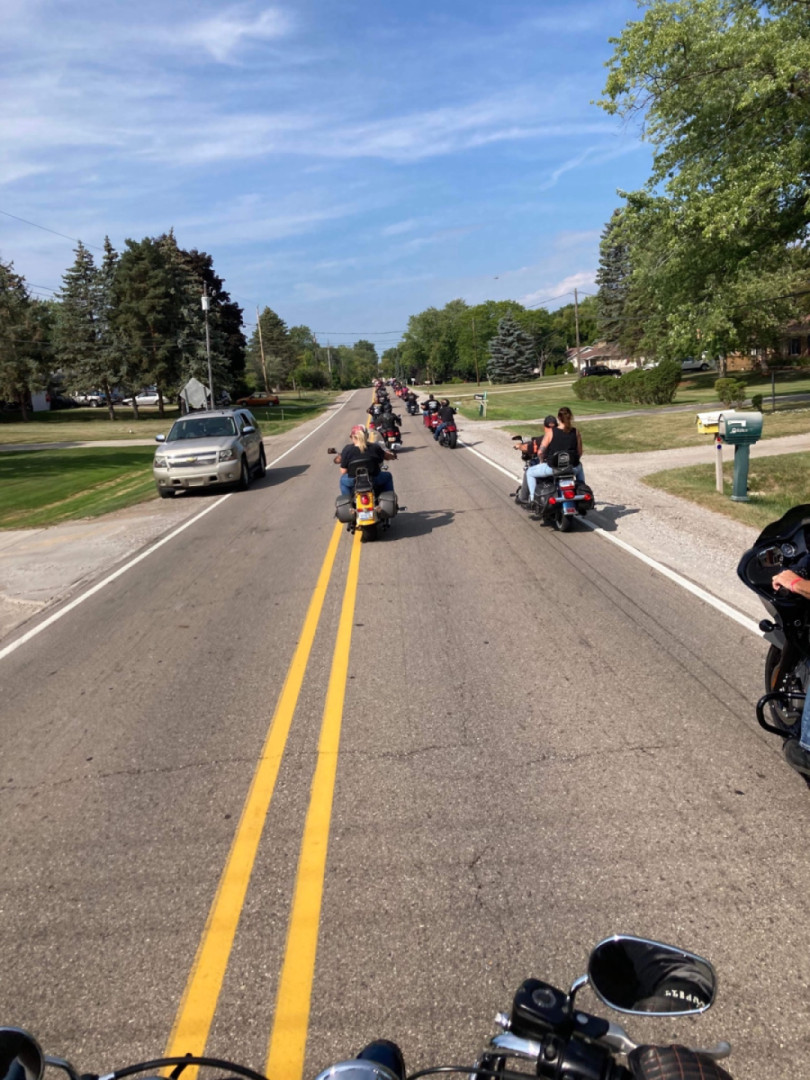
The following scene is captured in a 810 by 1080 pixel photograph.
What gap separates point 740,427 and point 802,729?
9.30 meters

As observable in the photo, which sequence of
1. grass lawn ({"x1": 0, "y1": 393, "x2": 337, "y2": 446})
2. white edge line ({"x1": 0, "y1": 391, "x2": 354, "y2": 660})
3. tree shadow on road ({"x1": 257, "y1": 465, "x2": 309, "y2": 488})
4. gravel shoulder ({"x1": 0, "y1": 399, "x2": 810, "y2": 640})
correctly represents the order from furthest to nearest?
grass lawn ({"x1": 0, "y1": 393, "x2": 337, "y2": 446}) → tree shadow on road ({"x1": 257, "y1": 465, "x2": 309, "y2": 488}) → gravel shoulder ({"x1": 0, "y1": 399, "x2": 810, "y2": 640}) → white edge line ({"x1": 0, "y1": 391, "x2": 354, "y2": 660})

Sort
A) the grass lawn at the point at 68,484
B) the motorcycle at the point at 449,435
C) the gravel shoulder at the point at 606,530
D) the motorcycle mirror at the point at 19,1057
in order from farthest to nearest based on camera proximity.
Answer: the motorcycle at the point at 449,435
the grass lawn at the point at 68,484
the gravel shoulder at the point at 606,530
the motorcycle mirror at the point at 19,1057

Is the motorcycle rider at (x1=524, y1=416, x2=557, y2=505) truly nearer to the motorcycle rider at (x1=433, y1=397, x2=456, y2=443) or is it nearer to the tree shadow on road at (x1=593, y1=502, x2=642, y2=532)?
the tree shadow on road at (x1=593, y1=502, x2=642, y2=532)

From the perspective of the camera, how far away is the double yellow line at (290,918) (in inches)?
112

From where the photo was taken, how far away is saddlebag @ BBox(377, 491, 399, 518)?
1153 cm

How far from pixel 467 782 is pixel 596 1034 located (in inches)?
101

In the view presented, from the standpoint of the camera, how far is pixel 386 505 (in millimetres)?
11547

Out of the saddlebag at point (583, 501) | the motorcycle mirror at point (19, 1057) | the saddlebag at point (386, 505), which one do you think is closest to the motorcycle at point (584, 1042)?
the motorcycle mirror at point (19, 1057)

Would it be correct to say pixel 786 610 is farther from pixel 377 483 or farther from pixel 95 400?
pixel 95 400

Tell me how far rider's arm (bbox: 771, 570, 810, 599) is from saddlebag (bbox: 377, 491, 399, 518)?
7.69 m

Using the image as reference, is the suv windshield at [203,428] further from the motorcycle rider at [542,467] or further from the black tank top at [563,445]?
the black tank top at [563,445]

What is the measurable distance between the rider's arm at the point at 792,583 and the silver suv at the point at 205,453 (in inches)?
590

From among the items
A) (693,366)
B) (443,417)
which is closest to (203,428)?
(443,417)

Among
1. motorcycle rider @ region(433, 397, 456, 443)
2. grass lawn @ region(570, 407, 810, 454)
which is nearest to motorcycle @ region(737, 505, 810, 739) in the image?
grass lawn @ region(570, 407, 810, 454)
